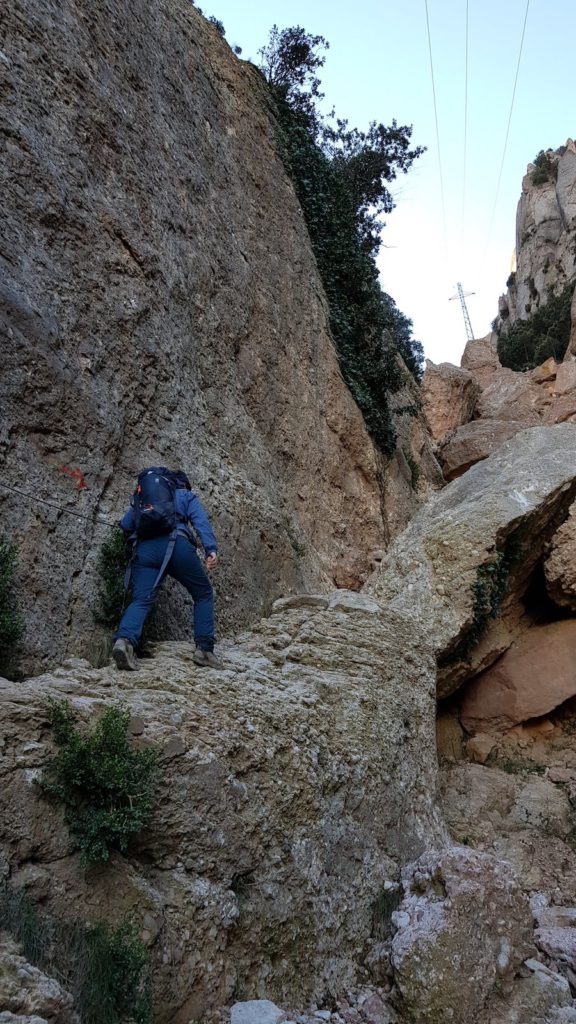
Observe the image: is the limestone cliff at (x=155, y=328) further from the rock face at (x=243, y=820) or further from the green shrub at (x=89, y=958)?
the green shrub at (x=89, y=958)

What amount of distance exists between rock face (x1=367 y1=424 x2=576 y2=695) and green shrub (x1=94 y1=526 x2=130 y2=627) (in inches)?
143

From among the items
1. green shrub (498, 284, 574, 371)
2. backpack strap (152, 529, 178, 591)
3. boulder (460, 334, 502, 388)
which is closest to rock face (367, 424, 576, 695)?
backpack strap (152, 529, 178, 591)

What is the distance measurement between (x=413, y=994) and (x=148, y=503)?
402cm

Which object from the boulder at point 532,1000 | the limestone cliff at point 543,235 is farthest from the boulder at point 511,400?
the limestone cliff at point 543,235

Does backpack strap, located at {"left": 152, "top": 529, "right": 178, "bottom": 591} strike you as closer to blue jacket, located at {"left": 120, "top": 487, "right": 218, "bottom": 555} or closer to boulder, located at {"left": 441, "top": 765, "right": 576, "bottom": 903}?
blue jacket, located at {"left": 120, "top": 487, "right": 218, "bottom": 555}

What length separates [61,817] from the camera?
12.8 feet

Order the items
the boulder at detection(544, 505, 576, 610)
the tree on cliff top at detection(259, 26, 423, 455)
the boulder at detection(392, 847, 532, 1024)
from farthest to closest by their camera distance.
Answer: the tree on cliff top at detection(259, 26, 423, 455)
the boulder at detection(544, 505, 576, 610)
the boulder at detection(392, 847, 532, 1024)

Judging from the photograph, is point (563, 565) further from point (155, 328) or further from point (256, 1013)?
point (256, 1013)

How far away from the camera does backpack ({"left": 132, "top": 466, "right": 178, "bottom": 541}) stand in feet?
18.8

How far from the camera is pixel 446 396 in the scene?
24719mm

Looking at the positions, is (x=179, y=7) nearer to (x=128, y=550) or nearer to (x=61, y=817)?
(x=128, y=550)

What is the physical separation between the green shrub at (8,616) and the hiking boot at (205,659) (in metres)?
1.39

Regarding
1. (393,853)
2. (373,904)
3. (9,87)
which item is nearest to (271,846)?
(373,904)

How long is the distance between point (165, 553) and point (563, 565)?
6545mm
